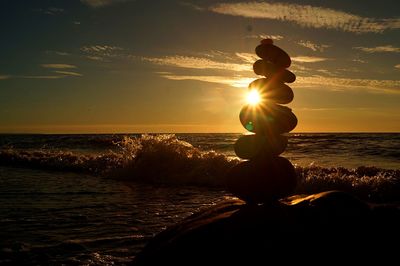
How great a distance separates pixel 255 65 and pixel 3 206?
826 centimetres

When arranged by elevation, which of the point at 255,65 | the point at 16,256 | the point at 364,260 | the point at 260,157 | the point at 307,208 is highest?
the point at 255,65

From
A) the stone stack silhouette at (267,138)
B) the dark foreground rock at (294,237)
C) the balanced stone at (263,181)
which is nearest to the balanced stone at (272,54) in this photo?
the stone stack silhouette at (267,138)

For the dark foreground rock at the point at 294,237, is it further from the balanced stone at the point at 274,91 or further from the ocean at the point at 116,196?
the ocean at the point at 116,196

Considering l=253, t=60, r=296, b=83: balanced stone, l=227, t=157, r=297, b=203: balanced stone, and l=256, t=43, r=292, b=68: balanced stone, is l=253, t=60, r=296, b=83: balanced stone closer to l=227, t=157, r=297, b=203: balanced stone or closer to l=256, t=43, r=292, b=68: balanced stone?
l=256, t=43, r=292, b=68: balanced stone

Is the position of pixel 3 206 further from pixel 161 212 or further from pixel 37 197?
pixel 161 212

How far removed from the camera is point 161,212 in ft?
38.2

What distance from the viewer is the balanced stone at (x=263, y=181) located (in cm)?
686

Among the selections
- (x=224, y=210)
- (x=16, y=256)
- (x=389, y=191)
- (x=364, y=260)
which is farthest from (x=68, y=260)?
(x=389, y=191)

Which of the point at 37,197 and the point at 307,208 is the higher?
the point at 307,208

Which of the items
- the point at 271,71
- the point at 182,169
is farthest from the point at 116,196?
the point at 271,71

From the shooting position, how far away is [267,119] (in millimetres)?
7488

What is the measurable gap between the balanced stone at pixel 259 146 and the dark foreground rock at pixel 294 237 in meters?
1.59

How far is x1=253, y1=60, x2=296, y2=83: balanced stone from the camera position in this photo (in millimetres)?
7633

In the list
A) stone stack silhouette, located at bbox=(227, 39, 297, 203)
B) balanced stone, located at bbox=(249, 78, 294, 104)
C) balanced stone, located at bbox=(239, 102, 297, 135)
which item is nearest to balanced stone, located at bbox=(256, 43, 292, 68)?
stone stack silhouette, located at bbox=(227, 39, 297, 203)
